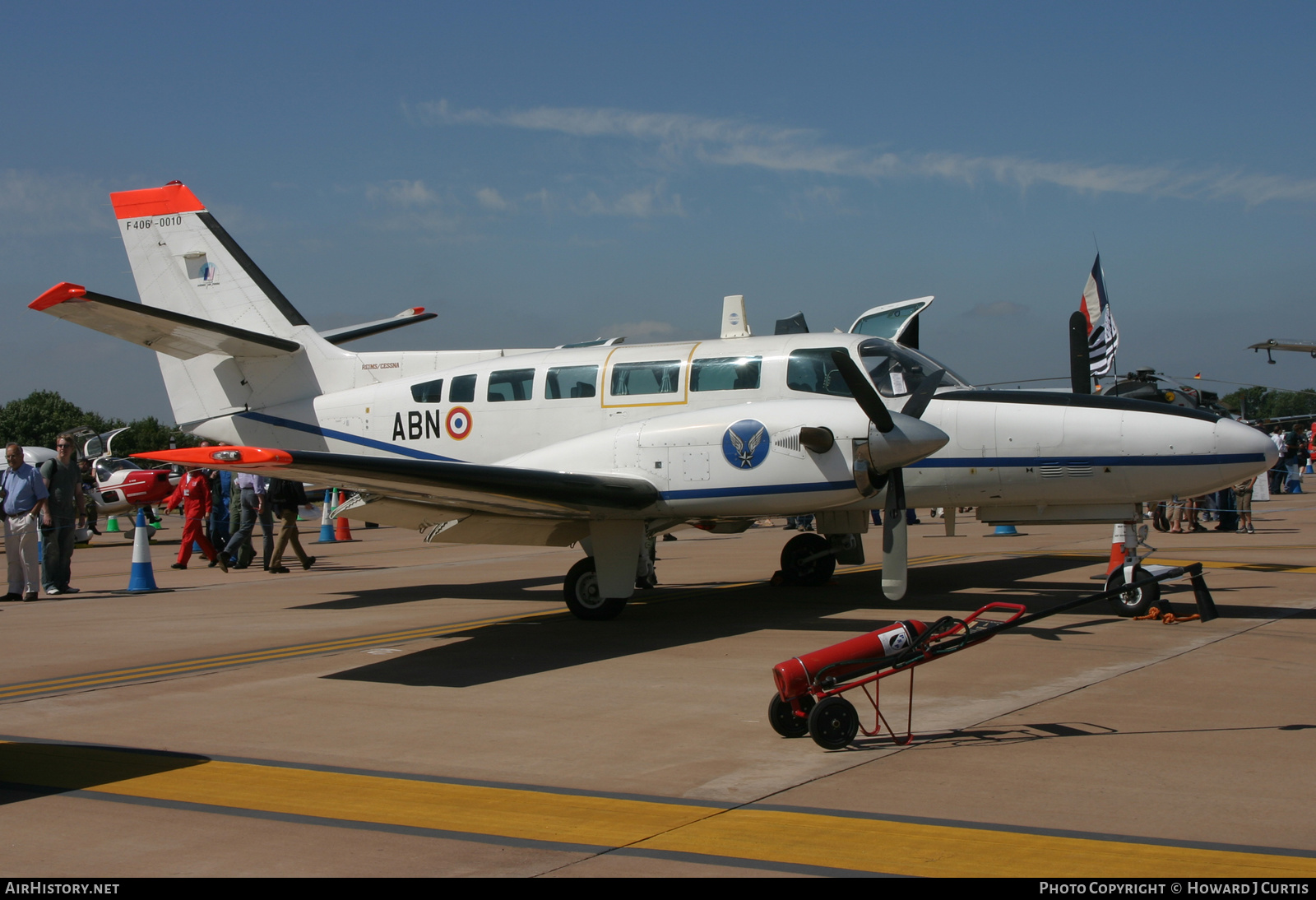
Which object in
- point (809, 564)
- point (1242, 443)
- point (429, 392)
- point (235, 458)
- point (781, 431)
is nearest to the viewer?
point (235, 458)

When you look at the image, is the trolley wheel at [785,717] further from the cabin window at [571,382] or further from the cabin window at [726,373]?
the cabin window at [571,382]

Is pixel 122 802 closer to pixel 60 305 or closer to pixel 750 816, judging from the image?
pixel 750 816

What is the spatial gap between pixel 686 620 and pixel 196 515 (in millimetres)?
11348

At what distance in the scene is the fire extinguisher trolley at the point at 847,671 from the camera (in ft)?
18.8

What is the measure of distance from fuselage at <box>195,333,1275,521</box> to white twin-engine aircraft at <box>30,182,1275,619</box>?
20mm

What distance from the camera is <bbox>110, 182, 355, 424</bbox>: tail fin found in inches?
555

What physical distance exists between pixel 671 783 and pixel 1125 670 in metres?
4.25

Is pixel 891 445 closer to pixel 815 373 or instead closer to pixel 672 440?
pixel 815 373

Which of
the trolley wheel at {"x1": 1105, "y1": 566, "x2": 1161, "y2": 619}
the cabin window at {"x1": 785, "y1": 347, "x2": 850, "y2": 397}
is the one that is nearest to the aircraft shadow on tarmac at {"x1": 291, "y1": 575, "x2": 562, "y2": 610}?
the cabin window at {"x1": 785, "y1": 347, "x2": 850, "y2": 397}

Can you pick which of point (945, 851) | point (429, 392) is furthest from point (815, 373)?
point (945, 851)

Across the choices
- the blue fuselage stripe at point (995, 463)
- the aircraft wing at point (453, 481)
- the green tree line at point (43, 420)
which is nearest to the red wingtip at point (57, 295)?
the aircraft wing at point (453, 481)

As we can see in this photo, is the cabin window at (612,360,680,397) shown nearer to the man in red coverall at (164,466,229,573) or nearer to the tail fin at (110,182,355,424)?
the tail fin at (110,182,355,424)

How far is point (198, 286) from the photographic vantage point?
47.6 feet

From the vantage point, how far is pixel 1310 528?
21.1 m
